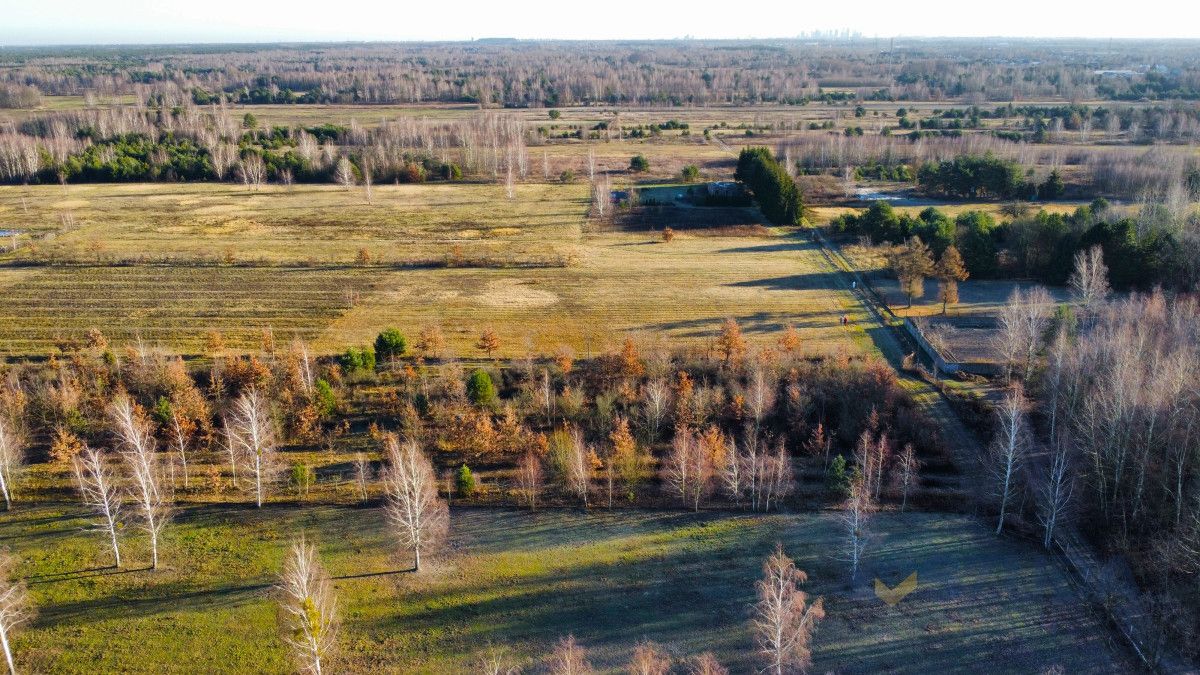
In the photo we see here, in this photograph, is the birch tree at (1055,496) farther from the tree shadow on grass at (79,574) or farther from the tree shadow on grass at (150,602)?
the tree shadow on grass at (79,574)

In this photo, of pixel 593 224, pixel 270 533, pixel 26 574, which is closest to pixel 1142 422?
pixel 270 533

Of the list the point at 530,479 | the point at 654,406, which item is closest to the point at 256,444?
the point at 530,479

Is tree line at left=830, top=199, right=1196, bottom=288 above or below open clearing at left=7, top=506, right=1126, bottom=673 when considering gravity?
above

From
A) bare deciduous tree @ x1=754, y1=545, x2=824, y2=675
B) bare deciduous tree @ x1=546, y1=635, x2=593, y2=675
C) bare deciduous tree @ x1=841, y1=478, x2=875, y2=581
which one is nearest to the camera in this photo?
bare deciduous tree @ x1=754, y1=545, x2=824, y2=675

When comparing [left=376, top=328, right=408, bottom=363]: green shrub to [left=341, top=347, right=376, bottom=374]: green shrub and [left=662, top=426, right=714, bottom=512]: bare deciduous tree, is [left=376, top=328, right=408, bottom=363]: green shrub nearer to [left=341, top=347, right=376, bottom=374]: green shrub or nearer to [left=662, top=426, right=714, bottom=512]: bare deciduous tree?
[left=341, top=347, right=376, bottom=374]: green shrub

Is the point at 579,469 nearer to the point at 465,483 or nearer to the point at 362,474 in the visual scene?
the point at 465,483

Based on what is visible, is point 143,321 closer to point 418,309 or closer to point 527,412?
point 418,309

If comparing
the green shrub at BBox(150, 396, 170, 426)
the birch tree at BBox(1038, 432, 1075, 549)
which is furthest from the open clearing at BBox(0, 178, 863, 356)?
the birch tree at BBox(1038, 432, 1075, 549)

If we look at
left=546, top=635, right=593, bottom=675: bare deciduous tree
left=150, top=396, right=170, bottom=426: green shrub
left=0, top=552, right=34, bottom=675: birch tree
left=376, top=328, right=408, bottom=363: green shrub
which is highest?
left=376, top=328, right=408, bottom=363: green shrub
